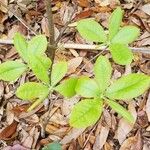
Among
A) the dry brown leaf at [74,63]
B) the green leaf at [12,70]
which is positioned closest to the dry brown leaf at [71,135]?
the dry brown leaf at [74,63]

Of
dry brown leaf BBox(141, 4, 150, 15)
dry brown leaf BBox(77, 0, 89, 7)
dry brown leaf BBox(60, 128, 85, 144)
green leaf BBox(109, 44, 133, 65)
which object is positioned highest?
green leaf BBox(109, 44, 133, 65)

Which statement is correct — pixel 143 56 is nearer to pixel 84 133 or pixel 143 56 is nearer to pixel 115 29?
pixel 84 133

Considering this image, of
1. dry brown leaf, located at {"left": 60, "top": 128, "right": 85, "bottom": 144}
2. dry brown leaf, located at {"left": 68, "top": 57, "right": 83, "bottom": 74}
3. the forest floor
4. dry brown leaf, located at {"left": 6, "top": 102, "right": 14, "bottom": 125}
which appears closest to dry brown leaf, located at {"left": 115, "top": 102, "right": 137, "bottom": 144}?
the forest floor

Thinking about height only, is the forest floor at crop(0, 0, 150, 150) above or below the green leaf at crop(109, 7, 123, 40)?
below

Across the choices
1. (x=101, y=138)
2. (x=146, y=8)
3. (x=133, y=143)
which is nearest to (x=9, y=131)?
(x=101, y=138)

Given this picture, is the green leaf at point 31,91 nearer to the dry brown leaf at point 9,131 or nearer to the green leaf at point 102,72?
the green leaf at point 102,72

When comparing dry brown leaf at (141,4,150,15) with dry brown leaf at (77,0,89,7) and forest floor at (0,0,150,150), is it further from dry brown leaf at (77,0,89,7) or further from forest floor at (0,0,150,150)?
dry brown leaf at (77,0,89,7)

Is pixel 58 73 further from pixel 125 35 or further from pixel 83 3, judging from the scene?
pixel 83 3
